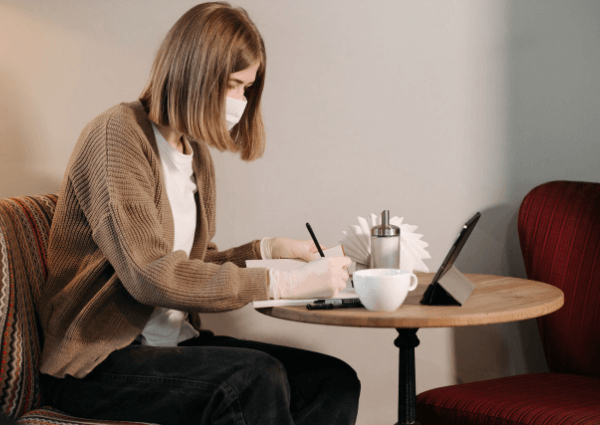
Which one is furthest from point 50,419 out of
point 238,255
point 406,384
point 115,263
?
point 406,384

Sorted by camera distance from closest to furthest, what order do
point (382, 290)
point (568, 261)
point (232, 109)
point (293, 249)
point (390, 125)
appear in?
1. point (382, 290)
2. point (232, 109)
3. point (293, 249)
4. point (568, 261)
5. point (390, 125)

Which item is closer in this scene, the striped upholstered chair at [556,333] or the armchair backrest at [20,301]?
the armchair backrest at [20,301]

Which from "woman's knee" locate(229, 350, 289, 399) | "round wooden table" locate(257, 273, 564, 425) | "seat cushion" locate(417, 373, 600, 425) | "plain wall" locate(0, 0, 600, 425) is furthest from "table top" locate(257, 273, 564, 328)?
"plain wall" locate(0, 0, 600, 425)

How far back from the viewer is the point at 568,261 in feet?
5.32

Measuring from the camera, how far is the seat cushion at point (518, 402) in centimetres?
123

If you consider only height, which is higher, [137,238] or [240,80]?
[240,80]

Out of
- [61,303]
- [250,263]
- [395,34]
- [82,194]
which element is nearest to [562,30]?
[395,34]

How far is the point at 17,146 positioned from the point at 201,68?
768mm

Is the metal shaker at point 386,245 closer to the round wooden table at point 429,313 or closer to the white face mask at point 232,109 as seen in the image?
the round wooden table at point 429,313

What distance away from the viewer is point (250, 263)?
130 cm

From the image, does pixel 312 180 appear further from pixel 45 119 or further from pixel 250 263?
pixel 45 119

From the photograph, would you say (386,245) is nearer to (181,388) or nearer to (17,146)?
(181,388)

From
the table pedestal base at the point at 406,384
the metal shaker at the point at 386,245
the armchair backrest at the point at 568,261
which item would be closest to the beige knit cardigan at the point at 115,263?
the metal shaker at the point at 386,245

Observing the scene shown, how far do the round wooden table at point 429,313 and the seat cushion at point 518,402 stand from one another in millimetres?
195
